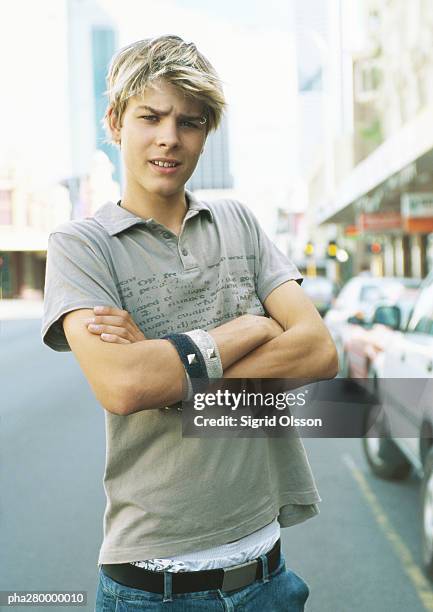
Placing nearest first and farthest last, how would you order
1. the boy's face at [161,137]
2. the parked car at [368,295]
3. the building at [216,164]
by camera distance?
1. the boy's face at [161,137]
2. the building at [216,164]
3. the parked car at [368,295]

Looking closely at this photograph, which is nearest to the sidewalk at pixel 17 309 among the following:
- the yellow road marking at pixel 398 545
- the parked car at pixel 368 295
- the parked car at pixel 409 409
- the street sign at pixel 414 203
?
the parked car at pixel 409 409

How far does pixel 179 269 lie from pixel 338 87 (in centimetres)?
105

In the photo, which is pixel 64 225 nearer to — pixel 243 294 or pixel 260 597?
pixel 243 294

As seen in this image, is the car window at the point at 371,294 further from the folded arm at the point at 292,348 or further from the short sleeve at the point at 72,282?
the short sleeve at the point at 72,282

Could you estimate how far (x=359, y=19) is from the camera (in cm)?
250

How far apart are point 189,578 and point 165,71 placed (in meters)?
0.89

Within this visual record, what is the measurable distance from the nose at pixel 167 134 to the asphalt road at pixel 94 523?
3.06 feet

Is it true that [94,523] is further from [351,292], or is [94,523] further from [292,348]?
[351,292]

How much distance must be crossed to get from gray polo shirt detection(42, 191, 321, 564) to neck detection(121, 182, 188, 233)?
3cm

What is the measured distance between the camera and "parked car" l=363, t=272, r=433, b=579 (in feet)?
7.49

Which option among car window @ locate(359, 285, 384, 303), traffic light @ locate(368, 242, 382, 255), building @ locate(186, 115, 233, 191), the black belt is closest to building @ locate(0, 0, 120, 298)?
building @ locate(186, 115, 233, 191)

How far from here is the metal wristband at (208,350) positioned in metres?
1.43

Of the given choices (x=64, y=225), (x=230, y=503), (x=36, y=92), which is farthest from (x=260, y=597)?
(x=36, y=92)

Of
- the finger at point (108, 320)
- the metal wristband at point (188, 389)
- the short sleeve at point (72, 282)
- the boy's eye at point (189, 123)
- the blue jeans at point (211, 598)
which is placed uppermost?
the boy's eye at point (189, 123)
